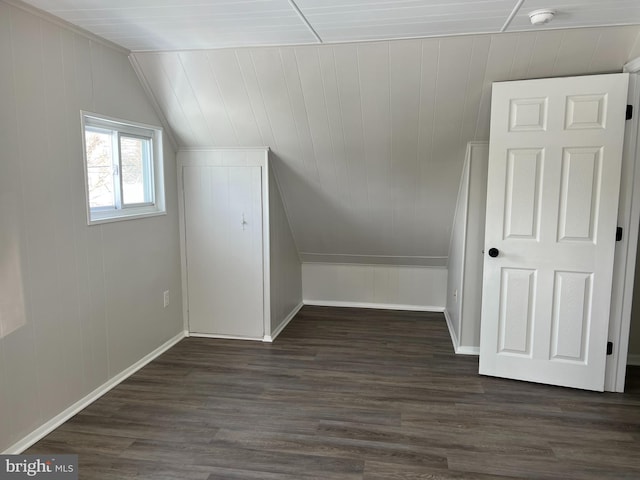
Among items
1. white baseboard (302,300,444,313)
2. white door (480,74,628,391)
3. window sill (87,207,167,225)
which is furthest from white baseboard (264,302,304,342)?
white door (480,74,628,391)

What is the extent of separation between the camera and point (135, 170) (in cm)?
340

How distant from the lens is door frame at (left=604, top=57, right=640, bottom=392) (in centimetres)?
277

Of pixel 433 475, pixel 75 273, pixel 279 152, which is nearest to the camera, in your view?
pixel 433 475

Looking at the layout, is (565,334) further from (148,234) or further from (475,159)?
(148,234)

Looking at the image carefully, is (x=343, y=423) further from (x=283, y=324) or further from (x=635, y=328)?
(x=635, y=328)

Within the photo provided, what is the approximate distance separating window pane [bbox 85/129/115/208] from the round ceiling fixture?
2722 millimetres

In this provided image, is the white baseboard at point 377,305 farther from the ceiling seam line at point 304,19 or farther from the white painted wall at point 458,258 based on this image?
the ceiling seam line at point 304,19

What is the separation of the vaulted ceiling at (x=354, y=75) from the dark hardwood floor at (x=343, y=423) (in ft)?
4.79

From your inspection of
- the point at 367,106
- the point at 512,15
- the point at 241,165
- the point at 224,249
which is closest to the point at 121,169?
the point at 241,165

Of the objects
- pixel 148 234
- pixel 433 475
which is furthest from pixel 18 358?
pixel 433 475

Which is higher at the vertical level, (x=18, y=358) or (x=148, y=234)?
(x=148, y=234)

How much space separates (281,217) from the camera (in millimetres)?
4223

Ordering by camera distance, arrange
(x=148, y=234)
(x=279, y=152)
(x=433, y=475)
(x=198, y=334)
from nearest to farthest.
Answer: (x=433, y=475)
(x=148, y=234)
(x=279, y=152)
(x=198, y=334)

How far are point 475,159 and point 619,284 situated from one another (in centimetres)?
130
